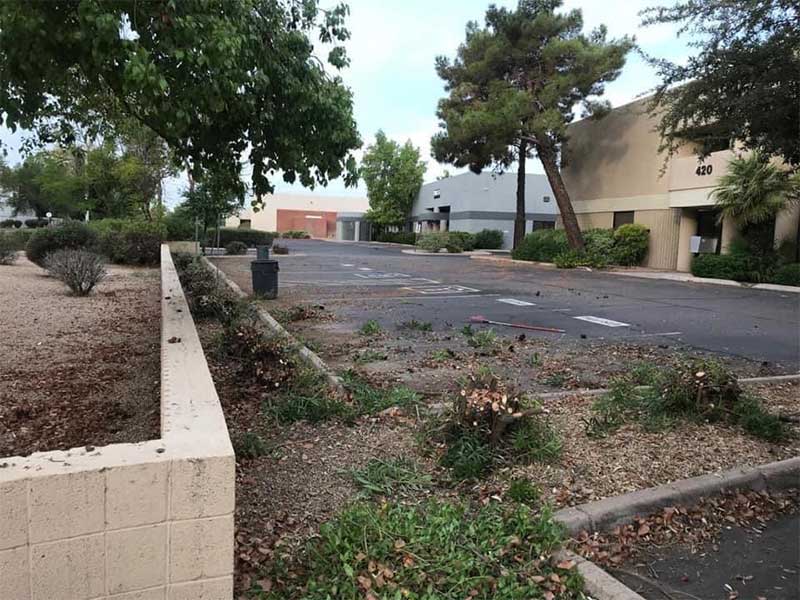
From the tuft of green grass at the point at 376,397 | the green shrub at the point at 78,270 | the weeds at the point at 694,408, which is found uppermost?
the green shrub at the point at 78,270

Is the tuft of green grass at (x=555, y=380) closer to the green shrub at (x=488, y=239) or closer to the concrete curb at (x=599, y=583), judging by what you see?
the concrete curb at (x=599, y=583)

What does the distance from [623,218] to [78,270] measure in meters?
22.2

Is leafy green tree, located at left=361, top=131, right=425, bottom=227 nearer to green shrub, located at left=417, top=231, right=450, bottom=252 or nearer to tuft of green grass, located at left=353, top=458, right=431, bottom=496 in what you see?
green shrub, located at left=417, top=231, right=450, bottom=252

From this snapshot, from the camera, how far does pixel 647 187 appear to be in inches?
987

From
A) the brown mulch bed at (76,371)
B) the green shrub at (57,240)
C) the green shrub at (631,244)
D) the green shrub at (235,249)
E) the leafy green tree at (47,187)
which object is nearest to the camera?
the brown mulch bed at (76,371)

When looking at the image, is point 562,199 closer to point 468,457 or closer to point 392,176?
point 468,457

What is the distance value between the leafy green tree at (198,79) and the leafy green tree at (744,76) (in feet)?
12.6

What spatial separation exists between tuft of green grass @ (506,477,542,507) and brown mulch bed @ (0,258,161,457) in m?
2.41

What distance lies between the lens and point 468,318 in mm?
11039

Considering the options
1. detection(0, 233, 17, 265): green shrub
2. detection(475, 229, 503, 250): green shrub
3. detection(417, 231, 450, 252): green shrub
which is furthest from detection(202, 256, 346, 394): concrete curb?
detection(475, 229, 503, 250): green shrub

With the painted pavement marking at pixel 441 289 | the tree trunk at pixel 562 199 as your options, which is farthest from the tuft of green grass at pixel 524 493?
the tree trunk at pixel 562 199

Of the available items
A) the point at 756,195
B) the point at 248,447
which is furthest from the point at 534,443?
the point at 756,195

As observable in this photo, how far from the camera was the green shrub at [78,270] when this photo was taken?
1160 cm

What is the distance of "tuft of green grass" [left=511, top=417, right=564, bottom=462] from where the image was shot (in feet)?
13.1
